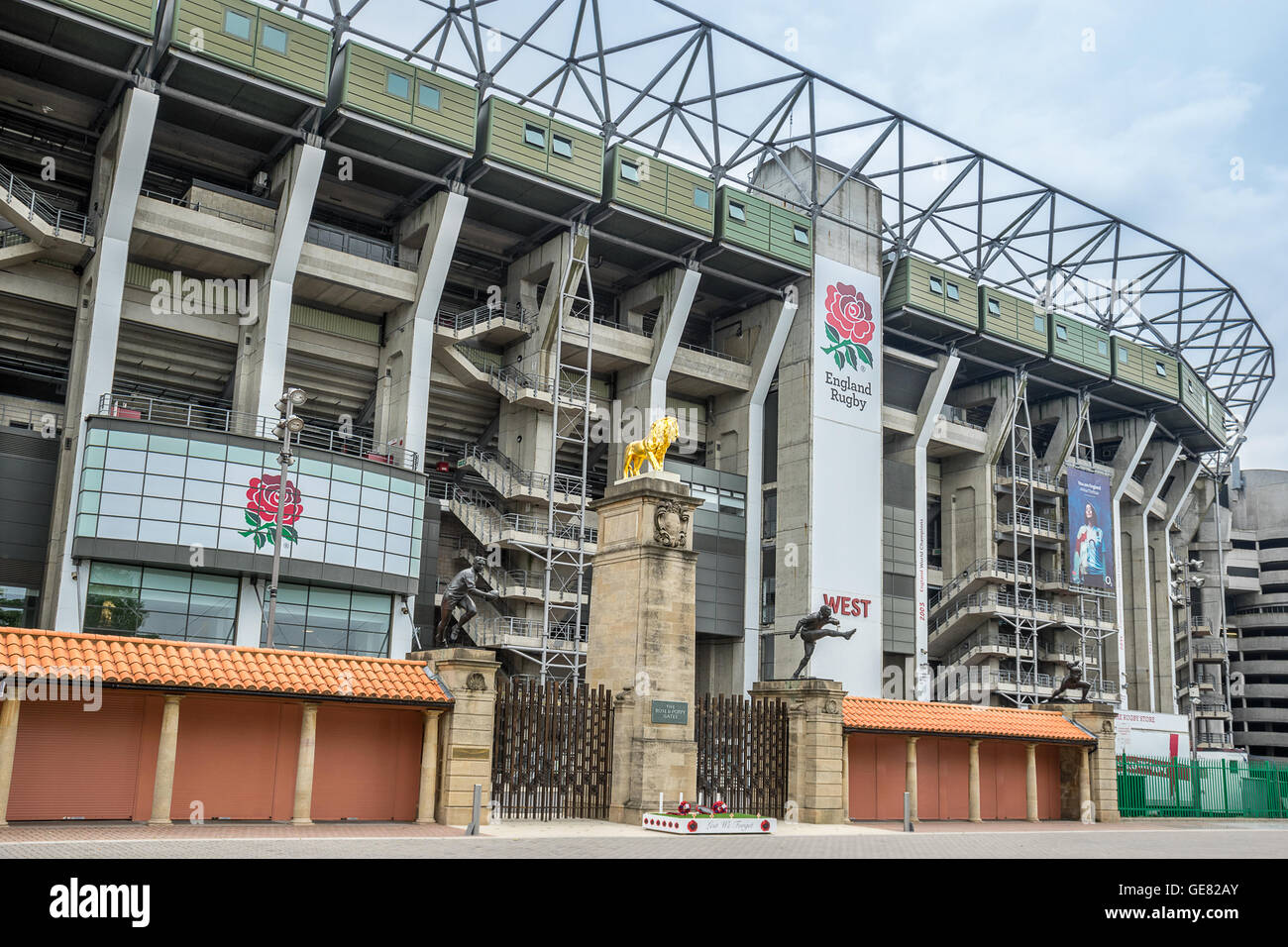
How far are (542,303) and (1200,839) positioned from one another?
3685 cm

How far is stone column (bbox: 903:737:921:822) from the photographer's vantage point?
31.4 m

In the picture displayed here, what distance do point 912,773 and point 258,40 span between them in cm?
3620

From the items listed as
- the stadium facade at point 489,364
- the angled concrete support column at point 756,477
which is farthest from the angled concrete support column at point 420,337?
the angled concrete support column at point 756,477

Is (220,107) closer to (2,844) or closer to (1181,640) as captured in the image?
(2,844)

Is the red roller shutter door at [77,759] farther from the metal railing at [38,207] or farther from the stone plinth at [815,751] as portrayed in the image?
the metal railing at [38,207]

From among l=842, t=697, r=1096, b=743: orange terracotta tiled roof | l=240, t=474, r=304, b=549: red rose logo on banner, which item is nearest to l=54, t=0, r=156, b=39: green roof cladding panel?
l=240, t=474, r=304, b=549: red rose logo on banner

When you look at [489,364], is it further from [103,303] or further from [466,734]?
[466,734]

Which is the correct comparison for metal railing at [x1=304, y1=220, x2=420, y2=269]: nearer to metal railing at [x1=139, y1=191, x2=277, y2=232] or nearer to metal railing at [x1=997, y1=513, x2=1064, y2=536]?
metal railing at [x1=139, y1=191, x2=277, y2=232]

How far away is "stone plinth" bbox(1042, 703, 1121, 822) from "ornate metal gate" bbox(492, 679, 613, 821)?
16830 mm

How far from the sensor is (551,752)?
26.0 meters

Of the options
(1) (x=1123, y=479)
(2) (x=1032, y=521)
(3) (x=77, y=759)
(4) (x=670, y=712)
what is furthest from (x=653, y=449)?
(1) (x=1123, y=479)

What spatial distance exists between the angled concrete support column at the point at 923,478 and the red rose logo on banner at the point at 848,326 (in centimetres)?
673

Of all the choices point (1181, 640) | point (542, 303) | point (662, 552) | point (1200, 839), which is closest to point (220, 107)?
point (542, 303)

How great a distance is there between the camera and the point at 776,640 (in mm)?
61406
